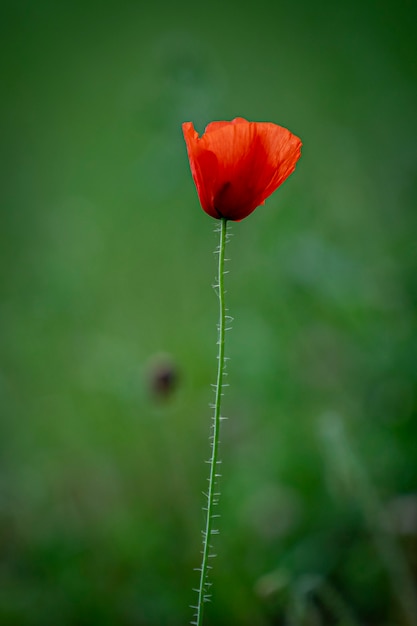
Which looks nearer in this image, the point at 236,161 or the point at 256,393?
the point at 236,161

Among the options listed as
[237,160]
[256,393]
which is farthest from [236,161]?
[256,393]

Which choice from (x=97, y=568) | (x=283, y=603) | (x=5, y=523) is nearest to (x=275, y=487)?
(x=283, y=603)

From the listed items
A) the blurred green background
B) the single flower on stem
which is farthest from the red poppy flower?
the blurred green background

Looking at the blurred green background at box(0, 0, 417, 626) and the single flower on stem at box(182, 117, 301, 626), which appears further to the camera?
the blurred green background at box(0, 0, 417, 626)

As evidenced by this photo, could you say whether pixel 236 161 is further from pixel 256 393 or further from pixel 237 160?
pixel 256 393

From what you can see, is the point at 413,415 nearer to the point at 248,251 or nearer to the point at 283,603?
the point at 283,603

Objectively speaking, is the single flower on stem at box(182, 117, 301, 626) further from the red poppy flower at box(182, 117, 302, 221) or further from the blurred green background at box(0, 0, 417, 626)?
the blurred green background at box(0, 0, 417, 626)
